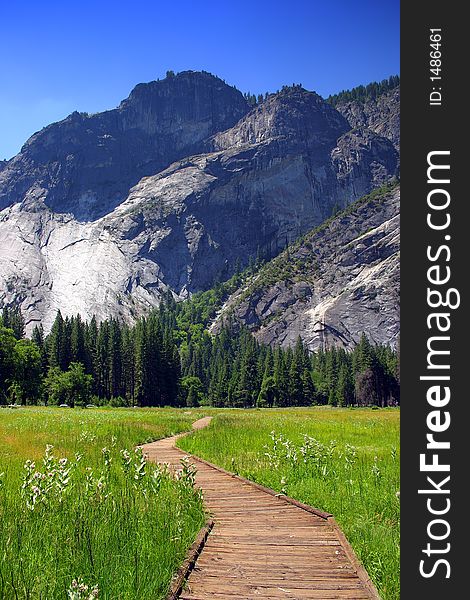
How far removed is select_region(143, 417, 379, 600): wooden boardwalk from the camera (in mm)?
6352

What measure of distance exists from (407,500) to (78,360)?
11722 centimetres

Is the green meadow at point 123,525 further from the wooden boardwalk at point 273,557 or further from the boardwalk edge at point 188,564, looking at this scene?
the wooden boardwalk at point 273,557

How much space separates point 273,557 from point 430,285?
15.3 ft

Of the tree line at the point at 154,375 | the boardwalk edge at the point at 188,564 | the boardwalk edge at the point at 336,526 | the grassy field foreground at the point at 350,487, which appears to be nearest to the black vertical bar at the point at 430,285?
the boardwalk edge at the point at 336,526

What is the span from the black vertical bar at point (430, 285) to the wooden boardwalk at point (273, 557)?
4.96 ft

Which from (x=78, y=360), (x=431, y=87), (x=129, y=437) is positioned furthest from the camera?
(x=78, y=360)

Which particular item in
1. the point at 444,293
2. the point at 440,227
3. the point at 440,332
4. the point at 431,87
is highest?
the point at 431,87

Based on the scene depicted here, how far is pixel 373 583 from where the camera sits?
6.63 meters

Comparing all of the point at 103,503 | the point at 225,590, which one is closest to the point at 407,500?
the point at 225,590

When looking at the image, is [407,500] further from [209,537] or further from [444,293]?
[209,537]

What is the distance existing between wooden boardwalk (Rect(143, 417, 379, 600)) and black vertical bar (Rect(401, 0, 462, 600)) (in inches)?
59.6

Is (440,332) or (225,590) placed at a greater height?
(440,332)

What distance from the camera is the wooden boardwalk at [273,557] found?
20.8 ft

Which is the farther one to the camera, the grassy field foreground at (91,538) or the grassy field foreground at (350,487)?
the grassy field foreground at (350,487)
